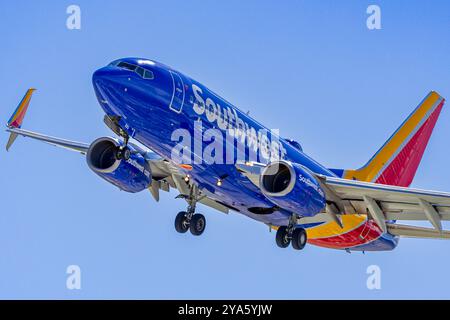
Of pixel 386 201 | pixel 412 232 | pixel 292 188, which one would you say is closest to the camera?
pixel 292 188

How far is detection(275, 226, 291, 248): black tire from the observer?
117 feet

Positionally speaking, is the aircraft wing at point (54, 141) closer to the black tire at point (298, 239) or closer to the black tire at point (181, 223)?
the black tire at point (181, 223)

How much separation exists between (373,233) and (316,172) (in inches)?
165

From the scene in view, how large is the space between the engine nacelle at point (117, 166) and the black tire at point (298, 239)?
6318mm

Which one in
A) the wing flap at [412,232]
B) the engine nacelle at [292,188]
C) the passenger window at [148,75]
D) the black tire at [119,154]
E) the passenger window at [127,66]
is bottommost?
the wing flap at [412,232]

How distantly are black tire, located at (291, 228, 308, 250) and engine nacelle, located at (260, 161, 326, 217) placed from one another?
7.56ft

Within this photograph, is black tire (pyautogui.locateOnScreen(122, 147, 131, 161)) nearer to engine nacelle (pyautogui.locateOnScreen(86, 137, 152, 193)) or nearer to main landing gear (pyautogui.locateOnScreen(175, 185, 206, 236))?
engine nacelle (pyautogui.locateOnScreen(86, 137, 152, 193))

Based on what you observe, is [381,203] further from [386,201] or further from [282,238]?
[282,238]

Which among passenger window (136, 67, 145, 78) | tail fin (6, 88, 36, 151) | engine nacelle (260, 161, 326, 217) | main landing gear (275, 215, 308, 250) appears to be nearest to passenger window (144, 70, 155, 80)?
passenger window (136, 67, 145, 78)

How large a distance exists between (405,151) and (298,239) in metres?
10.1

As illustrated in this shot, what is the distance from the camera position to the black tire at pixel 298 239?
35625 mm

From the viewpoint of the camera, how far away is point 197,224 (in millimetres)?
36188

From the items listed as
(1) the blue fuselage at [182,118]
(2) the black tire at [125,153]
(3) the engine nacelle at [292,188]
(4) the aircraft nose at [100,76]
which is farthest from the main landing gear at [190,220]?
(4) the aircraft nose at [100,76]

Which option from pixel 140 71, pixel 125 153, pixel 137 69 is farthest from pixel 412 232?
pixel 137 69
